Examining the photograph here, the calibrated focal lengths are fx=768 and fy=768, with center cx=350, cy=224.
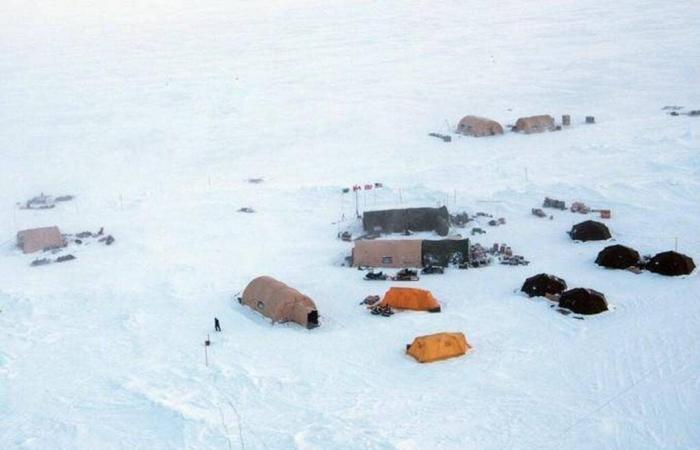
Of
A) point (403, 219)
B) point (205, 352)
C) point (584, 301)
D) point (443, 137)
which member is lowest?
point (205, 352)

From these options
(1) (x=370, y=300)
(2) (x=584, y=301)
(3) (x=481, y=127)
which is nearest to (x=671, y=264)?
(2) (x=584, y=301)

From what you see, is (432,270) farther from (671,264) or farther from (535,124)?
(535,124)

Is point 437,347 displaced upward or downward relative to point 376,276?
downward

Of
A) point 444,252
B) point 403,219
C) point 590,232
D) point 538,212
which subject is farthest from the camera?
point 538,212

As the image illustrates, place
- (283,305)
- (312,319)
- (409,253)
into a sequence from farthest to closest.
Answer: (409,253)
(283,305)
(312,319)

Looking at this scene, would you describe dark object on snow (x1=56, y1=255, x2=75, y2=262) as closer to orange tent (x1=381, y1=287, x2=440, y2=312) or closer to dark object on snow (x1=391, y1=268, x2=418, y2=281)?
dark object on snow (x1=391, y1=268, x2=418, y2=281)

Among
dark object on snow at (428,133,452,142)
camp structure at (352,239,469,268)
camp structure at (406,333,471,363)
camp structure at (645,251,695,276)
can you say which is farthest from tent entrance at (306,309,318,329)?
dark object on snow at (428,133,452,142)

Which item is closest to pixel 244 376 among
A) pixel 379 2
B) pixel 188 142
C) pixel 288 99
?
pixel 188 142

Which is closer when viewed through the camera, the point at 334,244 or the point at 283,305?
the point at 283,305

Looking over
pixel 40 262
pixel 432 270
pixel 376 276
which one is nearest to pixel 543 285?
pixel 432 270

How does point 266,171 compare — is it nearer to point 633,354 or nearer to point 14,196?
point 14,196
